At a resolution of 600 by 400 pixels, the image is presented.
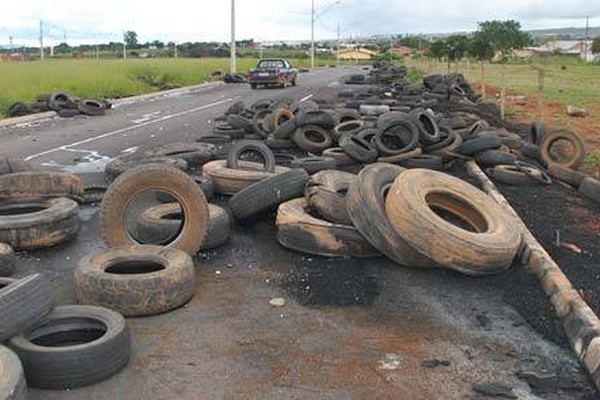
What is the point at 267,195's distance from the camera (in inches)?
358

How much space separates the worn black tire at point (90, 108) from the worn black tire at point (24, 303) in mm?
20990

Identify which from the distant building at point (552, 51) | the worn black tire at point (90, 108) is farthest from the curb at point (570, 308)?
the distant building at point (552, 51)

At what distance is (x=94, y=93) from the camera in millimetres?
33000

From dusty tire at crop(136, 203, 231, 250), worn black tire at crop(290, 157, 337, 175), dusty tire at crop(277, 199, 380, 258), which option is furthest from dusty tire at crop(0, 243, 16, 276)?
worn black tire at crop(290, 157, 337, 175)

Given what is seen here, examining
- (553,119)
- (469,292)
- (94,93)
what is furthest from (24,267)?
(94,93)

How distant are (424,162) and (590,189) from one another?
2982mm

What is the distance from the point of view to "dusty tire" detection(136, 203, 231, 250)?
26.8 ft

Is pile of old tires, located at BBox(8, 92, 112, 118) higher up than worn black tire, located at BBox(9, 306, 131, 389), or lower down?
higher up

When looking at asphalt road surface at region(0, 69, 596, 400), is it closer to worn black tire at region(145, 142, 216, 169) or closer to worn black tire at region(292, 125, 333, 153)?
worn black tire at region(145, 142, 216, 169)

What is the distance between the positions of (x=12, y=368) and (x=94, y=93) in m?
30.4

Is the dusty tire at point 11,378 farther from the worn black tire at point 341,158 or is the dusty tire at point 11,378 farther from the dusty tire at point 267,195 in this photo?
the worn black tire at point 341,158

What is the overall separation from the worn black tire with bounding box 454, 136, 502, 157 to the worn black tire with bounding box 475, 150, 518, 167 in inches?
4.1

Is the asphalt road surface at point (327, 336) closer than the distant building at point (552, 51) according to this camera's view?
Yes

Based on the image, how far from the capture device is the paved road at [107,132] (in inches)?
625
